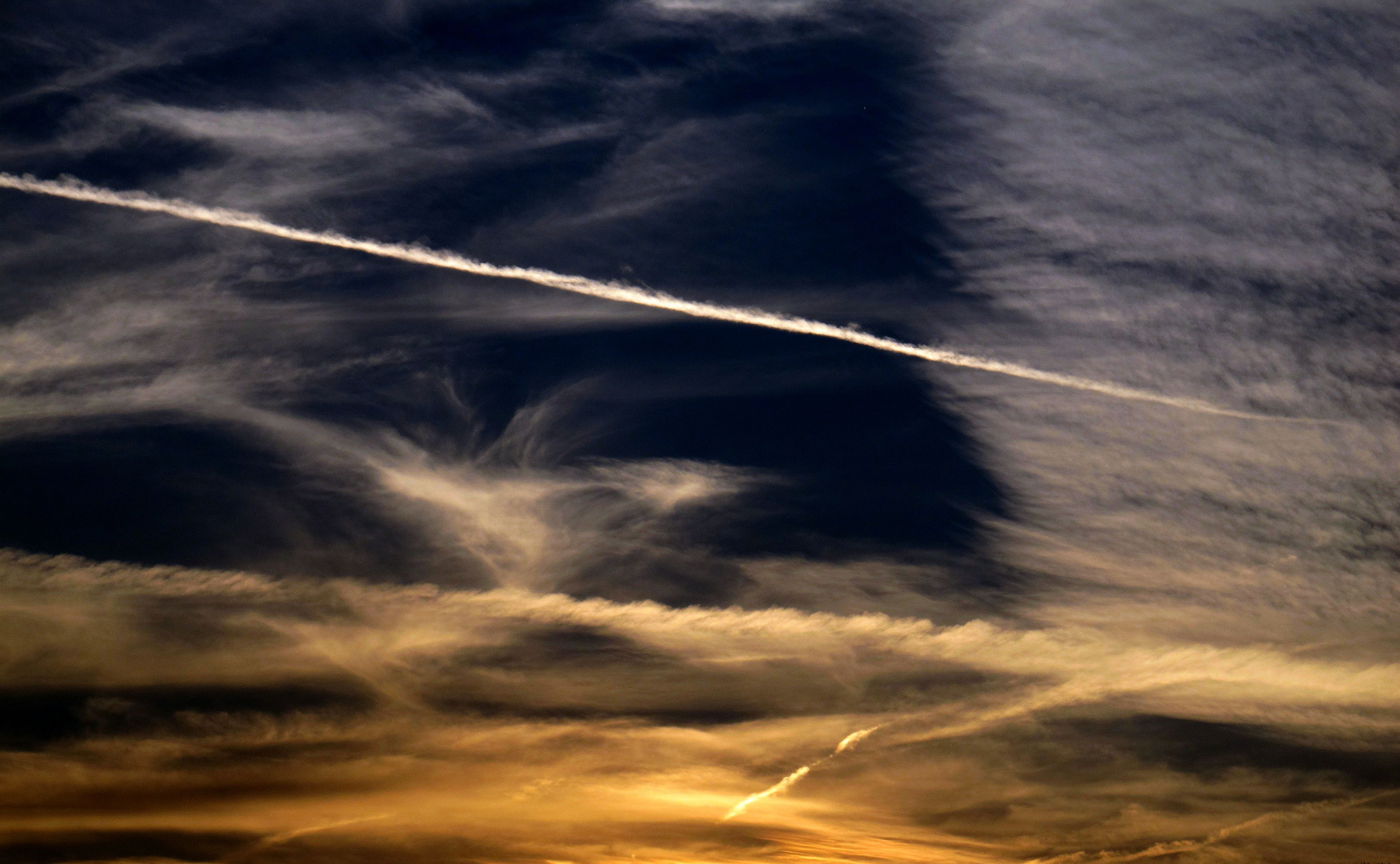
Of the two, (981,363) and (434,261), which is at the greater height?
(434,261)

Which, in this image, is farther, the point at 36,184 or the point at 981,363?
the point at 981,363

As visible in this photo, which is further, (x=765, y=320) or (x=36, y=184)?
(x=765, y=320)

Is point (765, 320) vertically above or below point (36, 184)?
below

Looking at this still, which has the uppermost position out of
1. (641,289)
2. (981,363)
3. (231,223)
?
(231,223)

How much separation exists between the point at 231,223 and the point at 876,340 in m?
16.3

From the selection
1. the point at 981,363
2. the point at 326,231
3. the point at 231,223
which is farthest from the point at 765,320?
the point at 231,223

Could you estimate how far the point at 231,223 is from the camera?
27125 mm

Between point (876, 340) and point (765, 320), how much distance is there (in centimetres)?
284

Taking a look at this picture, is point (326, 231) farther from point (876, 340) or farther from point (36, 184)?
point (876, 340)

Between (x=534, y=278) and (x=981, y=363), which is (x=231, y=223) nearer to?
(x=534, y=278)

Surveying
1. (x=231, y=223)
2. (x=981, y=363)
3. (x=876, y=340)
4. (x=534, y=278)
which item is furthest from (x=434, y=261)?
(x=981, y=363)

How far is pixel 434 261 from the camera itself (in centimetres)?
2764

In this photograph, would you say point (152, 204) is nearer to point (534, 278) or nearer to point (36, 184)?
point (36, 184)

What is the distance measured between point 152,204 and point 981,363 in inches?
817
